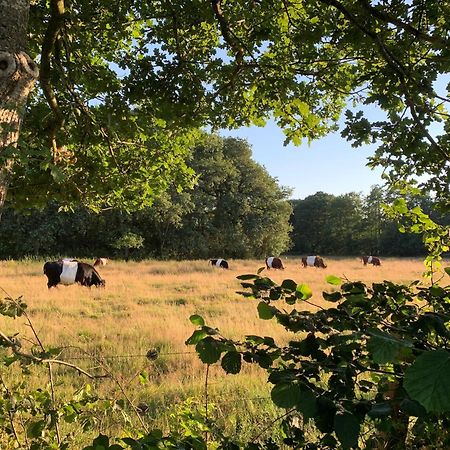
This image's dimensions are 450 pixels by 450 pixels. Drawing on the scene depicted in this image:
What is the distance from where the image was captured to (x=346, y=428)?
1.28m

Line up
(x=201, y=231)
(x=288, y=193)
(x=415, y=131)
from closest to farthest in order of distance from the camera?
1. (x=415, y=131)
2. (x=201, y=231)
3. (x=288, y=193)

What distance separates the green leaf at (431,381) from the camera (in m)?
0.90

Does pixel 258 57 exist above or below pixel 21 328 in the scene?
above

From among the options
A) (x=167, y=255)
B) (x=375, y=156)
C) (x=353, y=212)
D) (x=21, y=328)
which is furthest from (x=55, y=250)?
(x=353, y=212)

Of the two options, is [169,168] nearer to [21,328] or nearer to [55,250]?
[21,328]

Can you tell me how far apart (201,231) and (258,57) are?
41.8 metres

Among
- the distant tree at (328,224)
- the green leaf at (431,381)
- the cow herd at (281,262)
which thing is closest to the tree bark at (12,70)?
the green leaf at (431,381)

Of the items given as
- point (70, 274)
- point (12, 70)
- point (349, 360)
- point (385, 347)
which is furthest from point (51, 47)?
point (70, 274)

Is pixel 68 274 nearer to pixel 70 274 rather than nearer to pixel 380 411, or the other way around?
pixel 70 274

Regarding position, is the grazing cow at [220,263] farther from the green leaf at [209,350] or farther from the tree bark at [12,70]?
the green leaf at [209,350]

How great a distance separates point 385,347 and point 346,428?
12.8 inches

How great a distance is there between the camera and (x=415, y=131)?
9.04ft

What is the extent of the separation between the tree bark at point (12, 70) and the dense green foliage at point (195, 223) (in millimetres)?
36293

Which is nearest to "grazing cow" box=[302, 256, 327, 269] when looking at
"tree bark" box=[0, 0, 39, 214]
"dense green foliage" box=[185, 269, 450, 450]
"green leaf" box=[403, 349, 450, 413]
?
"dense green foliage" box=[185, 269, 450, 450]
